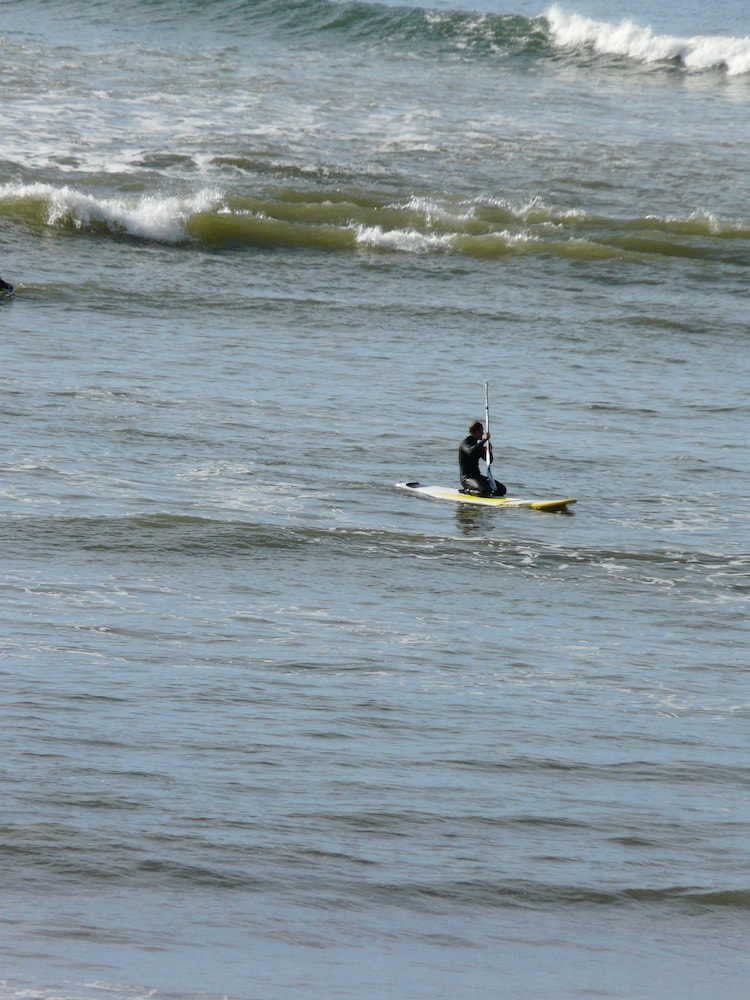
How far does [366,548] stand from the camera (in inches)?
588

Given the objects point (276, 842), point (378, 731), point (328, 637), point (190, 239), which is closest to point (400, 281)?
point (190, 239)

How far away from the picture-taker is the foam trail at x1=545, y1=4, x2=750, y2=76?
146ft

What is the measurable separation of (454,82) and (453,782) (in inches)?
1361

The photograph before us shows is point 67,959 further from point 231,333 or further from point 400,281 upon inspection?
point 400,281

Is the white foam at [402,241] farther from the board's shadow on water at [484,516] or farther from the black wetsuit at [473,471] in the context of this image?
the board's shadow on water at [484,516]

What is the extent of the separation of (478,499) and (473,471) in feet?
1.38

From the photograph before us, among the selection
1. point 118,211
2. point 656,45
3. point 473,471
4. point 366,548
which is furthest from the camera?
point 656,45

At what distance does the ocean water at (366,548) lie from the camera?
783 cm

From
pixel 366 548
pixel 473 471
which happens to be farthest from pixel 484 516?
pixel 366 548

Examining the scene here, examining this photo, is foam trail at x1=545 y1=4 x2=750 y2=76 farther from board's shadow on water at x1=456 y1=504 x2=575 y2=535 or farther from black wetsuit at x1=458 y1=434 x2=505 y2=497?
board's shadow on water at x1=456 y1=504 x2=575 y2=535

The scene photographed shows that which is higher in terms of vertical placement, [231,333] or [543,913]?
[231,333]

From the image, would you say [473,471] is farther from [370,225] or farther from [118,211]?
[118,211]

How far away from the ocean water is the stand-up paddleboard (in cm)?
18

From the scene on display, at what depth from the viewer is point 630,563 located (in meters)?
14.9
